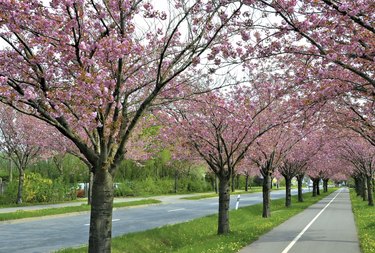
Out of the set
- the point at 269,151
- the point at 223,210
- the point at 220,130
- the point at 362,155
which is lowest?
the point at 223,210

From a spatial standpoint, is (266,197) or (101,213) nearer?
(101,213)

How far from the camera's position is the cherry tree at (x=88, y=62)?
6621 mm

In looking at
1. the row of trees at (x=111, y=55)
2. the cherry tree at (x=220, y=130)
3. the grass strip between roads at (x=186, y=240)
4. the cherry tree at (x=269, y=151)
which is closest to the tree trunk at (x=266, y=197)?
the cherry tree at (x=269, y=151)

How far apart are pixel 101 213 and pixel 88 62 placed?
2845mm

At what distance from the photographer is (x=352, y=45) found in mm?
7668

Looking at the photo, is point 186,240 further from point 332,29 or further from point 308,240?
point 332,29

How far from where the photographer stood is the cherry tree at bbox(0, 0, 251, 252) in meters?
6.62

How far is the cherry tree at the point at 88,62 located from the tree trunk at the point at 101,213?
2 cm

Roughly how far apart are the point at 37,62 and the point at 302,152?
27.6m

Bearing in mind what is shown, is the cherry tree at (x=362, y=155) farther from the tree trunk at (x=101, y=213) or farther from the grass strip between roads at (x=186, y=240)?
the tree trunk at (x=101, y=213)

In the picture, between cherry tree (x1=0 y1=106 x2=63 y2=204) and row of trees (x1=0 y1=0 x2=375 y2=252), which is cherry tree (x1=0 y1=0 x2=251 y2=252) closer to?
row of trees (x1=0 y1=0 x2=375 y2=252)

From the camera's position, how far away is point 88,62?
705 centimetres

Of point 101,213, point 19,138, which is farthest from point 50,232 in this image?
point 19,138

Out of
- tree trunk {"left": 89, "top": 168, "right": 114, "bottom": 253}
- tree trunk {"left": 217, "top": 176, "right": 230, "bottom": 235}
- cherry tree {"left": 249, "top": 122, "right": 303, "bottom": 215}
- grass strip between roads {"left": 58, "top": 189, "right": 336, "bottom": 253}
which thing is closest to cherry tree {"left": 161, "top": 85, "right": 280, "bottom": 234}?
tree trunk {"left": 217, "top": 176, "right": 230, "bottom": 235}
